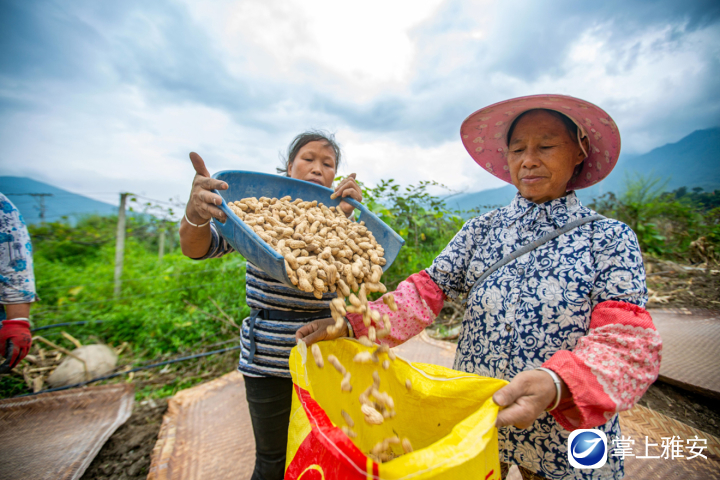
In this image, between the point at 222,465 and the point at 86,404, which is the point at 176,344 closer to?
the point at 86,404

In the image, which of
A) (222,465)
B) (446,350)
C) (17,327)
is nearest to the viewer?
(17,327)

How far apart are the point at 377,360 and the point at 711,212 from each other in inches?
227

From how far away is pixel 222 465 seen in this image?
1.63 m

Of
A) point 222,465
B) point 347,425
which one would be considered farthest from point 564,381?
point 222,465

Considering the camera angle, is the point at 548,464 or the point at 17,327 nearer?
the point at 548,464

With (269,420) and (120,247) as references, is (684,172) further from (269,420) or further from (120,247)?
(120,247)

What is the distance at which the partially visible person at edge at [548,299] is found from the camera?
674 mm

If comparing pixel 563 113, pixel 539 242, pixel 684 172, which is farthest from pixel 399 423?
pixel 684 172

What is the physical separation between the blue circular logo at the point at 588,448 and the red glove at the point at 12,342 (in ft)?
7.33

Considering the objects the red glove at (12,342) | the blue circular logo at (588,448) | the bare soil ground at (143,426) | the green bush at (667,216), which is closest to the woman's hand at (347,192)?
the blue circular logo at (588,448)

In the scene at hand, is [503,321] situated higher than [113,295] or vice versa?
[503,321]

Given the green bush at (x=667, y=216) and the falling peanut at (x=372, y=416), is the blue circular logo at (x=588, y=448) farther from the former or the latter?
the green bush at (x=667, y=216)

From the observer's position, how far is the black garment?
3.64ft

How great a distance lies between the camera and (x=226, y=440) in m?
1.78
